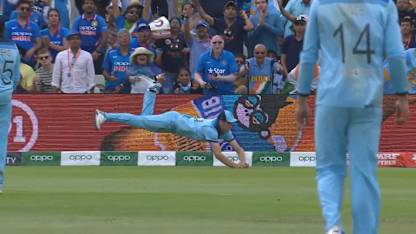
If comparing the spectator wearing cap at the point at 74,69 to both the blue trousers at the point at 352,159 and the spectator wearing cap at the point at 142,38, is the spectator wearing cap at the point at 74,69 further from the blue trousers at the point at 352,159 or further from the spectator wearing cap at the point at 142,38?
the blue trousers at the point at 352,159

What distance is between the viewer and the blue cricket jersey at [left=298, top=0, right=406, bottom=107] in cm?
873

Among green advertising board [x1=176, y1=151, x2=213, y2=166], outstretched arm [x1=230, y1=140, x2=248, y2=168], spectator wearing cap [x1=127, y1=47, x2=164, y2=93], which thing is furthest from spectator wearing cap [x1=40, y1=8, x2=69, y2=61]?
outstretched arm [x1=230, y1=140, x2=248, y2=168]

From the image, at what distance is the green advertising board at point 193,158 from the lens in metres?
22.1

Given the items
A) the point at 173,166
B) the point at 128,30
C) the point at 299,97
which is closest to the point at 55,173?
the point at 173,166

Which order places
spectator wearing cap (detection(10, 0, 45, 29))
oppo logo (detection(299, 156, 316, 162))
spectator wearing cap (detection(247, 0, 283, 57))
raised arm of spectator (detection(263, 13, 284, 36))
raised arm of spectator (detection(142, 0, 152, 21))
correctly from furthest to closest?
raised arm of spectator (detection(142, 0, 152, 21)) < raised arm of spectator (detection(263, 13, 284, 36)) < spectator wearing cap (detection(247, 0, 283, 57)) < spectator wearing cap (detection(10, 0, 45, 29)) < oppo logo (detection(299, 156, 316, 162))

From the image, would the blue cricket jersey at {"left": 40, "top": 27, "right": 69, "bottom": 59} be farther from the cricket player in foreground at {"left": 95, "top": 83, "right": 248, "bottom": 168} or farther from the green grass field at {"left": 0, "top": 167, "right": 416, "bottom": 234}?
the cricket player in foreground at {"left": 95, "top": 83, "right": 248, "bottom": 168}

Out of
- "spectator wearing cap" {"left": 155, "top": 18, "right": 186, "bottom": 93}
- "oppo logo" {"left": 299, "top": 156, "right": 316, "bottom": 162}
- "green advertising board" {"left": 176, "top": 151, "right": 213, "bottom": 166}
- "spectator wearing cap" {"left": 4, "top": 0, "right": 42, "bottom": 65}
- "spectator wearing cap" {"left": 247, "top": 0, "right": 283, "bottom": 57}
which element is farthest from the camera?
"spectator wearing cap" {"left": 247, "top": 0, "right": 283, "bottom": 57}

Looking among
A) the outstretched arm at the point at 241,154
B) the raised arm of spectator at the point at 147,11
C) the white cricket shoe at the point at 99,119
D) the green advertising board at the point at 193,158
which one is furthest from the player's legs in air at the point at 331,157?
the raised arm of spectator at the point at 147,11

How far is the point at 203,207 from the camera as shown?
1342cm

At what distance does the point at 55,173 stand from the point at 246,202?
639cm

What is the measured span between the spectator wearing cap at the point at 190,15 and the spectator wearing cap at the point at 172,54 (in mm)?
322

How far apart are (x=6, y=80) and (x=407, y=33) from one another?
1044 cm

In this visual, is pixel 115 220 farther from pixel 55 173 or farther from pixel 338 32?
pixel 55 173

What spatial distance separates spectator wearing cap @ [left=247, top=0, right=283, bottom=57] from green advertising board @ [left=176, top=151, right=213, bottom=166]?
3313 millimetres
